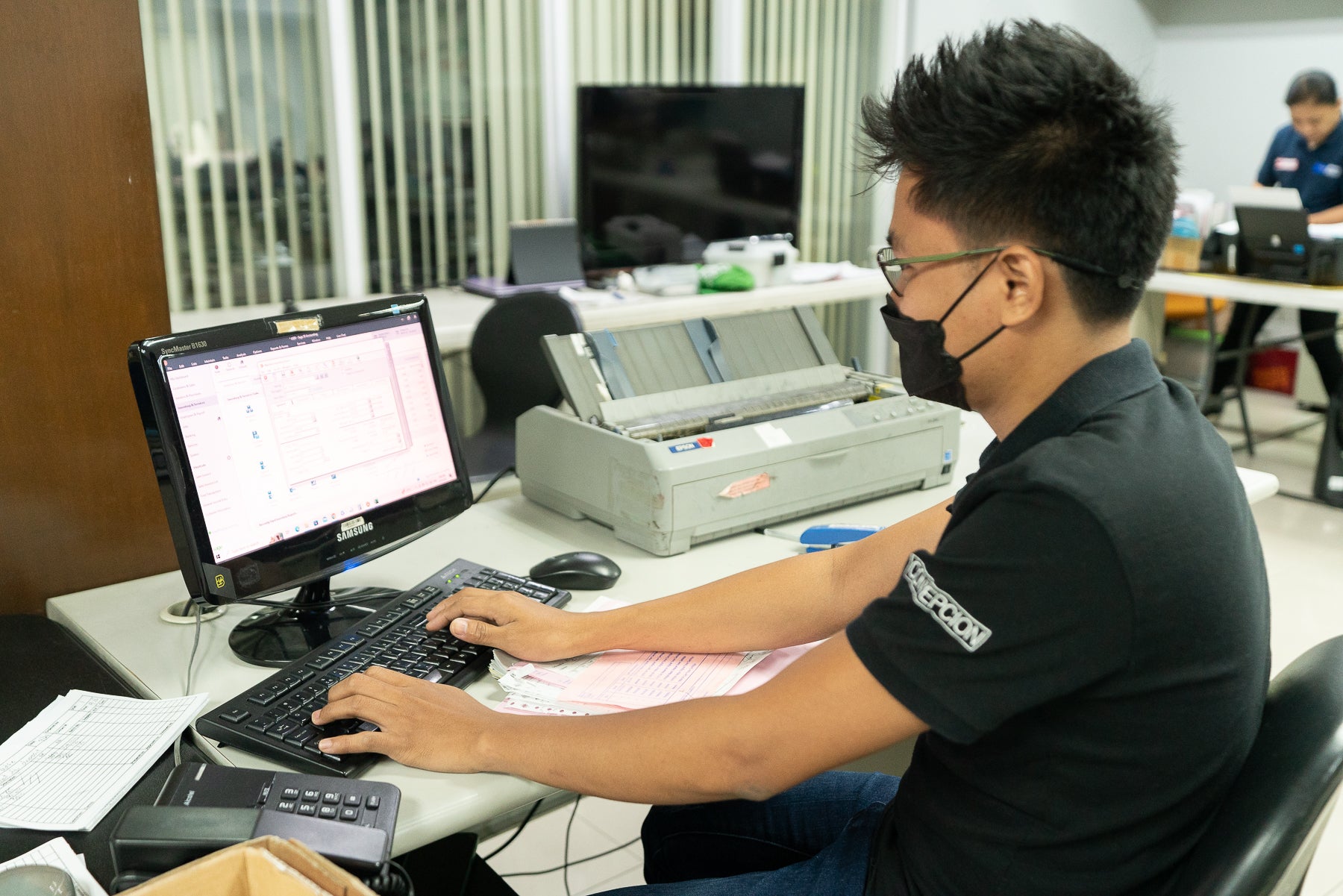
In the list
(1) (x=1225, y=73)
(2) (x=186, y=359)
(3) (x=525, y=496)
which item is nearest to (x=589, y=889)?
(3) (x=525, y=496)

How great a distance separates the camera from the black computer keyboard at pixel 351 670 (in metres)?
1.13

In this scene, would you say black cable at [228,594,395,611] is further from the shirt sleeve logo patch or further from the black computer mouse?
the shirt sleeve logo patch

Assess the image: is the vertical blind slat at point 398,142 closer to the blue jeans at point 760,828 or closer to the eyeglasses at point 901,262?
the blue jeans at point 760,828

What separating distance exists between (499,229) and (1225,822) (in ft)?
12.6

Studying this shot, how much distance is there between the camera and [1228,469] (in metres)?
0.96

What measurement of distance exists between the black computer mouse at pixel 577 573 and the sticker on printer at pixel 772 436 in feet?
1.15

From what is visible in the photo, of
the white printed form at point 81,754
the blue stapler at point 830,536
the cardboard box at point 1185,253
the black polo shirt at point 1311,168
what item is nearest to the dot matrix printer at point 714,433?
the blue stapler at point 830,536

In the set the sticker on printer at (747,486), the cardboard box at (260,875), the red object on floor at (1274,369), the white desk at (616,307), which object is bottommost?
the red object on floor at (1274,369)

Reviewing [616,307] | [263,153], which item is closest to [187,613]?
[616,307]

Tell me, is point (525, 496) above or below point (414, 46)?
below

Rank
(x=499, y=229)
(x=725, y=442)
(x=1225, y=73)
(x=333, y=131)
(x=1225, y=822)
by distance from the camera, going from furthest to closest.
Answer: (x=1225, y=73), (x=499, y=229), (x=333, y=131), (x=725, y=442), (x=1225, y=822)

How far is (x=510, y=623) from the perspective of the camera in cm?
135

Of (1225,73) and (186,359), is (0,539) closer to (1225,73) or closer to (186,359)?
(186,359)

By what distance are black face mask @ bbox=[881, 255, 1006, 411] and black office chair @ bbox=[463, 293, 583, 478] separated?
6.00 feet
